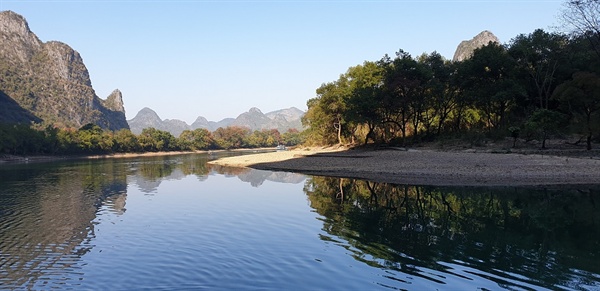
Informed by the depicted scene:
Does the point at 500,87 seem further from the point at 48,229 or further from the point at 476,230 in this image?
the point at 48,229

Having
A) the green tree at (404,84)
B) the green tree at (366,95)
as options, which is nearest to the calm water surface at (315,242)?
the green tree at (404,84)

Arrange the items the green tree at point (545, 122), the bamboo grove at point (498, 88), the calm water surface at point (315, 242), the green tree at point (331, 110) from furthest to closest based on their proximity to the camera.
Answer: the green tree at point (331, 110) < the bamboo grove at point (498, 88) < the green tree at point (545, 122) < the calm water surface at point (315, 242)

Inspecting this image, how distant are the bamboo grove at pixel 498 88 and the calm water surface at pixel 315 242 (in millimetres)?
21690

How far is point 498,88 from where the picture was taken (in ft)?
182

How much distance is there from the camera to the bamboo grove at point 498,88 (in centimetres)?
4509

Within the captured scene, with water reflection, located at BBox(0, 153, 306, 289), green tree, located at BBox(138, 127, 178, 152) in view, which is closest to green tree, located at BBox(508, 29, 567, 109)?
water reflection, located at BBox(0, 153, 306, 289)

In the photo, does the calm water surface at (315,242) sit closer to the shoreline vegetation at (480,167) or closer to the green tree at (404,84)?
the shoreline vegetation at (480,167)

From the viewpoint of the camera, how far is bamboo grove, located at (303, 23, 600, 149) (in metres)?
45.1

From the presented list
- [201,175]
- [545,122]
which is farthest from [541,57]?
[201,175]

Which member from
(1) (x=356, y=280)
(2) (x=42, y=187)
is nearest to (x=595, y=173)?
(1) (x=356, y=280)

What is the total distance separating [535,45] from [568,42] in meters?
5.49

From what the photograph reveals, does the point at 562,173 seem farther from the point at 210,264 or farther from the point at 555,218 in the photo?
the point at 210,264

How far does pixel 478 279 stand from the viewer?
11000mm

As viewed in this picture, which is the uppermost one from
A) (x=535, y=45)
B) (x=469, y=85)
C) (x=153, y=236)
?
(x=535, y=45)
